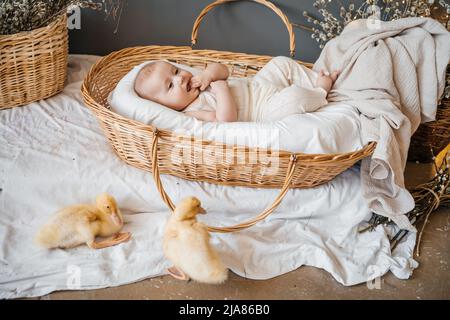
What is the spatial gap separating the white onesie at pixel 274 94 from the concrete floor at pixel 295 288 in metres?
0.57

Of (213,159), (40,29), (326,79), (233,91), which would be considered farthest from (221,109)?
(40,29)

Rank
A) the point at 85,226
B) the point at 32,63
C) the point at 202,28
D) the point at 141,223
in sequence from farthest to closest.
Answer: the point at 202,28, the point at 32,63, the point at 141,223, the point at 85,226

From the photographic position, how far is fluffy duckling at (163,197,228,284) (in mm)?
1278

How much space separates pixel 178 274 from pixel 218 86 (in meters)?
0.72

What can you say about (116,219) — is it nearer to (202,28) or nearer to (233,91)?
(233,91)

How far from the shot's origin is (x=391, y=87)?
166 cm

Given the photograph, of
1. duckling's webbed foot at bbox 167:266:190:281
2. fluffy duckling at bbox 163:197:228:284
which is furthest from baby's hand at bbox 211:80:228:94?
duckling's webbed foot at bbox 167:266:190:281

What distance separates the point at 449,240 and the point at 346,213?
0.37 metres

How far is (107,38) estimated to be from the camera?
92.7 inches

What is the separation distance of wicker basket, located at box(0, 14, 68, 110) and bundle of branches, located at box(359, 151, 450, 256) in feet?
4.66

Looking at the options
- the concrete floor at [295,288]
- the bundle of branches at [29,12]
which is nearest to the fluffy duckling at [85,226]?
the concrete floor at [295,288]

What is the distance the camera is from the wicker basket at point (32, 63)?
183cm

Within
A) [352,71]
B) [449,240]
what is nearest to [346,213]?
[449,240]
